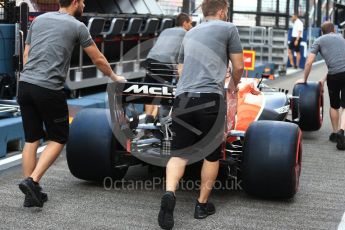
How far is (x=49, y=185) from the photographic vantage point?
6.35 m

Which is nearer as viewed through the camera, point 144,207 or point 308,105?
point 144,207

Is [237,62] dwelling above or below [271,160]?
above

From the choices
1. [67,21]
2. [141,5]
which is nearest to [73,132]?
[67,21]

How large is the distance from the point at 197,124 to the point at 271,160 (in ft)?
2.62

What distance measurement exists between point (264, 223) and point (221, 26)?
1624mm

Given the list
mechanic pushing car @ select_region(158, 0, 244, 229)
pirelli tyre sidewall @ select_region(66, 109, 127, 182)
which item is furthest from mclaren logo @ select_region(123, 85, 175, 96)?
pirelli tyre sidewall @ select_region(66, 109, 127, 182)

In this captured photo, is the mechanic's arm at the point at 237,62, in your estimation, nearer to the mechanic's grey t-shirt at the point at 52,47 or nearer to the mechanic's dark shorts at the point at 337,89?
the mechanic's grey t-shirt at the point at 52,47

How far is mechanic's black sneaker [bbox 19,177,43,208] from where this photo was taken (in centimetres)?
530

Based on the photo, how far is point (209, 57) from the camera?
5258 millimetres

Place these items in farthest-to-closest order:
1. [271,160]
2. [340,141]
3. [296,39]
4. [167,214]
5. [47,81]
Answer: [296,39]
[340,141]
[271,160]
[47,81]
[167,214]

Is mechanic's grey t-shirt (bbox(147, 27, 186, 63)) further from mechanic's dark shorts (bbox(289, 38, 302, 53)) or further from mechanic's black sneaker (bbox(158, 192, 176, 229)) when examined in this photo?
mechanic's dark shorts (bbox(289, 38, 302, 53))

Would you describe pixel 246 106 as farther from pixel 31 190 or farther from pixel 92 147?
pixel 31 190

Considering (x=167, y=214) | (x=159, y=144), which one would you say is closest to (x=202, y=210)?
(x=167, y=214)

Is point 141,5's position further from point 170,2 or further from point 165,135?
point 165,135
